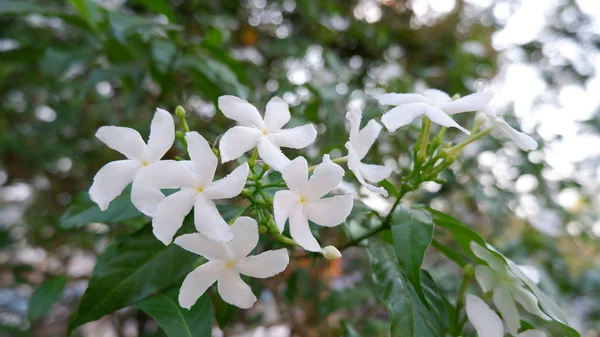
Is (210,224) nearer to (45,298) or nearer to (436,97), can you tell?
(436,97)

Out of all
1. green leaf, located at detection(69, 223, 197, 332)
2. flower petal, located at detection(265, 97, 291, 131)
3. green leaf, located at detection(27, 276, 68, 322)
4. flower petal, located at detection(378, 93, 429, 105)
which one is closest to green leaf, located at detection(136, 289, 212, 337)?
green leaf, located at detection(69, 223, 197, 332)

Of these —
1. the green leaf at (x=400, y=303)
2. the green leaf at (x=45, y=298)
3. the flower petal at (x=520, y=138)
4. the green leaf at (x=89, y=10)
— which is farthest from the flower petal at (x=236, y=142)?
the green leaf at (x=45, y=298)

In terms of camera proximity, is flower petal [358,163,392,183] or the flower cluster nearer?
the flower cluster

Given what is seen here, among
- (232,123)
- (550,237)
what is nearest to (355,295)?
(232,123)

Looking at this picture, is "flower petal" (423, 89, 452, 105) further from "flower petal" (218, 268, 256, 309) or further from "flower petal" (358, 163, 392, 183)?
"flower petal" (218, 268, 256, 309)

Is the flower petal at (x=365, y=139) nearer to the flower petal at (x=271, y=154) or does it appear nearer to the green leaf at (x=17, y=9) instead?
the flower petal at (x=271, y=154)
